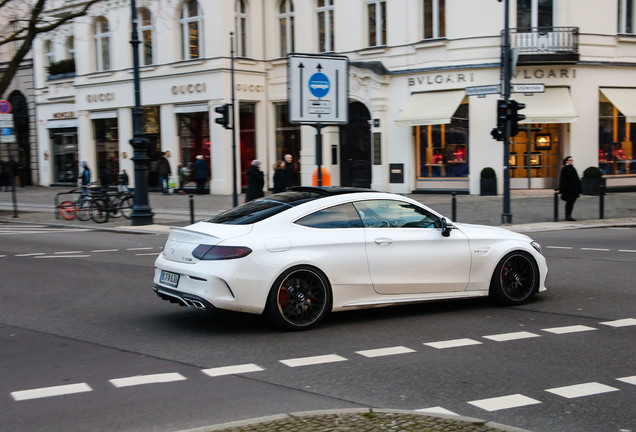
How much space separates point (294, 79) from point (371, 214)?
6584 mm

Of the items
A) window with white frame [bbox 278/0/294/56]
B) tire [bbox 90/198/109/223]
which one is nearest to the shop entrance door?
window with white frame [bbox 278/0/294/56]

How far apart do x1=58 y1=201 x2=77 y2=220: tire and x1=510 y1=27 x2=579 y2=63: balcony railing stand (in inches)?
617

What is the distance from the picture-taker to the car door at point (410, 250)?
8016 mm

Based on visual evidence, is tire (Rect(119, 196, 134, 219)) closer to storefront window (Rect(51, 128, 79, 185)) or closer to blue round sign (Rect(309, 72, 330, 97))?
blue round sign (Rect(309, 72, 330, 97))

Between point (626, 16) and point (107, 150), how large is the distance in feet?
78.9

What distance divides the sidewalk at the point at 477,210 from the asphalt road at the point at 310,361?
973 cm

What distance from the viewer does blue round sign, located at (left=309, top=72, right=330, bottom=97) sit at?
14.4 meters

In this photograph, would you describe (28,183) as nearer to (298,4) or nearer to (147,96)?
(147,96)

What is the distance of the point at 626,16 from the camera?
1105 inches

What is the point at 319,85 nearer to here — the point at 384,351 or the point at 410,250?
the point at 410,250

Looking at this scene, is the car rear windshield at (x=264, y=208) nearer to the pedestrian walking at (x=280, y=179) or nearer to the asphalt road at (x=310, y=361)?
the asphalt road at (x=310, y=361)

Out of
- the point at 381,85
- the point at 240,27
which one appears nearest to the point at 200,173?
the point at 240,27

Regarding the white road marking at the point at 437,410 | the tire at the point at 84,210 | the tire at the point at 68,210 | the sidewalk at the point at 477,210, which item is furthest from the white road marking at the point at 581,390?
the tire at the point at 68,210

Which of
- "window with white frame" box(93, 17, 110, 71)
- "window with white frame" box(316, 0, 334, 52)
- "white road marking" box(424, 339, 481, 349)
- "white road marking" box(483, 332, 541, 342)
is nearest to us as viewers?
"white road marking" box(424, 339, 481, 349)
